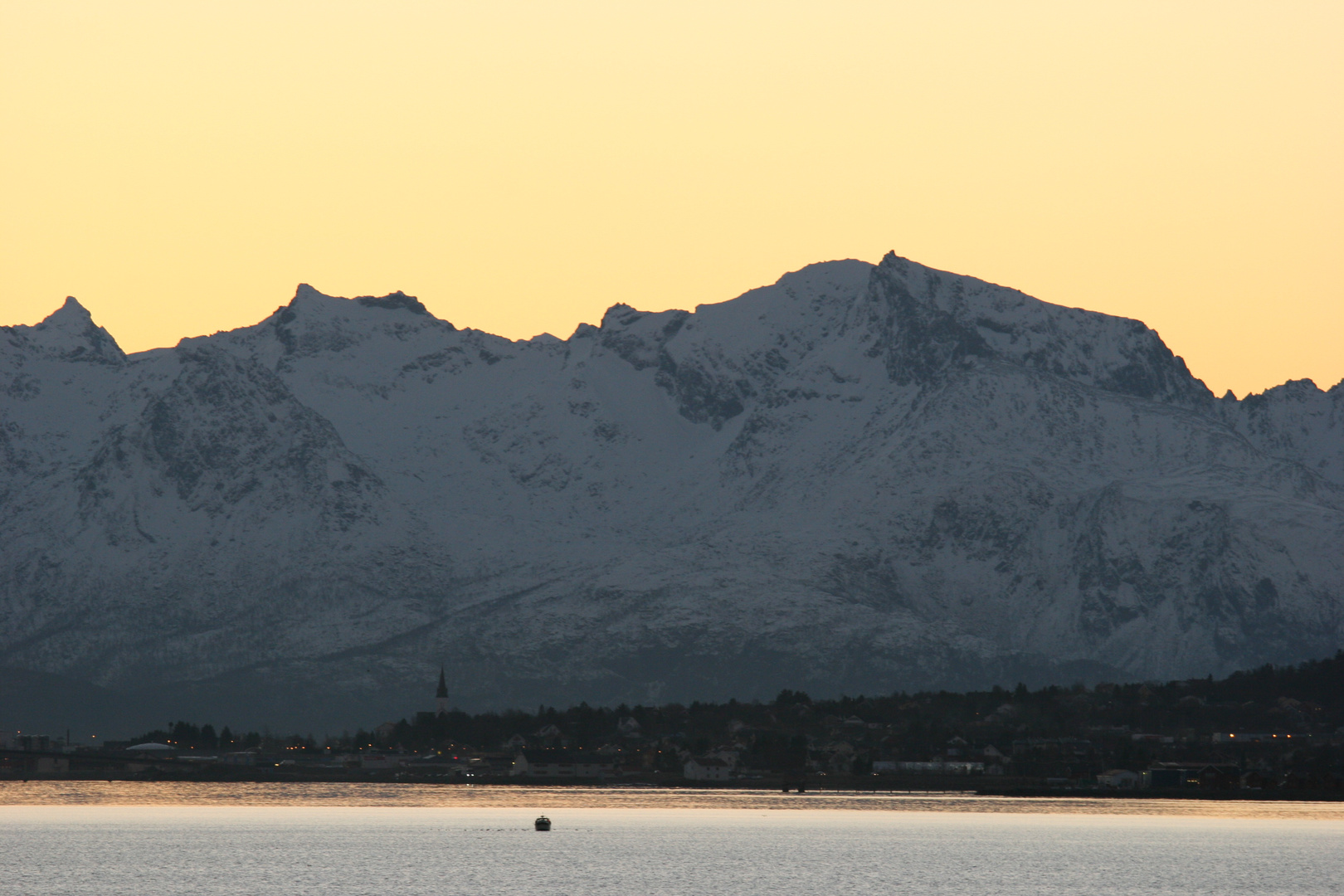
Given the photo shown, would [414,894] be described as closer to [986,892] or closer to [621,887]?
[621,887]

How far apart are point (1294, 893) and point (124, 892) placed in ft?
326

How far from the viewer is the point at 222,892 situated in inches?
7549

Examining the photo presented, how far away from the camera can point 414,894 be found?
626 ft

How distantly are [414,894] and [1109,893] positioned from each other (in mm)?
59632

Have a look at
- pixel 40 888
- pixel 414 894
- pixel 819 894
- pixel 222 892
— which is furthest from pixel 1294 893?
pixel 40 888

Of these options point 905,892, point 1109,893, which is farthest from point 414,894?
point 1109,893

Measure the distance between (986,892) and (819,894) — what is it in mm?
15601

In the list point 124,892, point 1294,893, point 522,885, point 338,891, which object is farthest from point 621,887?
point 1294,893

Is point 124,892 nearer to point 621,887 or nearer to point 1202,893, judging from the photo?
point 621,887

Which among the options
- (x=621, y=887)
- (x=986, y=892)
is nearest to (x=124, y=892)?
(x=621, y=887)

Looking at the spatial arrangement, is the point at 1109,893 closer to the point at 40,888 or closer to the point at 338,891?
the point at 338,891

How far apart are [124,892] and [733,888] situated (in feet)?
168

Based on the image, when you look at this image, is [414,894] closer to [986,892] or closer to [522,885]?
[522,885]

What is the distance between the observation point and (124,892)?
7490 inches
